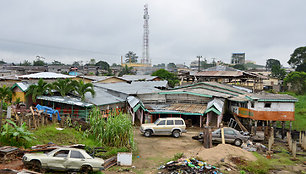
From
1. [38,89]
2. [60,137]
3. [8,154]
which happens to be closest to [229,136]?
[60,137]

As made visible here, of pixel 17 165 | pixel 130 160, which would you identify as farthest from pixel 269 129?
pixel 17 165

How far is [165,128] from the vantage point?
19.7 meters

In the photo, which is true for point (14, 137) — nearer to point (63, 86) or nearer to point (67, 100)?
point (67, 100)

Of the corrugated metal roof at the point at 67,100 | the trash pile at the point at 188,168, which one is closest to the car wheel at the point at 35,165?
the trash pile at the point at 188,168

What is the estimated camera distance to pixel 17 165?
1124cm

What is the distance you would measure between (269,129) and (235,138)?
5.85 metres

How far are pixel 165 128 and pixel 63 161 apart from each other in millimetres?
10227

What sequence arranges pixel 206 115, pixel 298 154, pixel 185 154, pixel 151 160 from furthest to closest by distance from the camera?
pixel 206 115 < pixel 298 154 < pixel 185 154 < pixel 151 160

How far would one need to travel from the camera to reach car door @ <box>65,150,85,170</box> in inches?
431

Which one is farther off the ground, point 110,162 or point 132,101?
point 132,101

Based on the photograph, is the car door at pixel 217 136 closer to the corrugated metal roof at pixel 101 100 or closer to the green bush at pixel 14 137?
the corrugated metal roof at pixel 101 100

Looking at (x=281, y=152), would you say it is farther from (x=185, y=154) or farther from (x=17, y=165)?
(x=17, y=165)

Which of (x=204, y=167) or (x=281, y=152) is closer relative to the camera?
(x=204, y=167)

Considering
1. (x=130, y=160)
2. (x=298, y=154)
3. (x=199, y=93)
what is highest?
(x=199, y=93)
